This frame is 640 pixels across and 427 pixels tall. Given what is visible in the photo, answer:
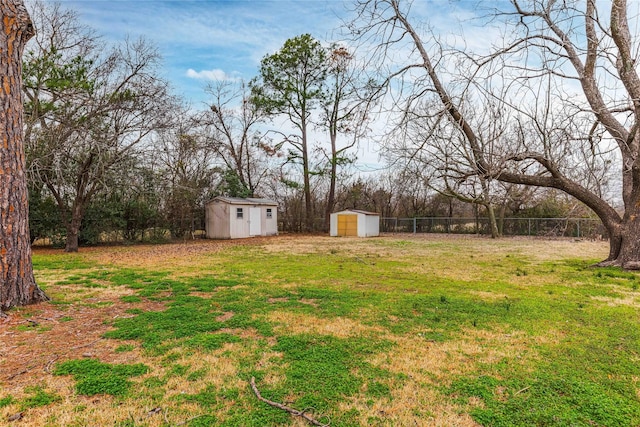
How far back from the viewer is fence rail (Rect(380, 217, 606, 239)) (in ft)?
57.8

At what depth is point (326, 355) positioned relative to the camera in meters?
2.80

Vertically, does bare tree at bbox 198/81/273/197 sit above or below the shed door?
above

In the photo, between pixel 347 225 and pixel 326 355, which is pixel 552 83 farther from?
pixel 347 225

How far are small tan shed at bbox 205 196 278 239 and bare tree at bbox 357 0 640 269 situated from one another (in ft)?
39.9

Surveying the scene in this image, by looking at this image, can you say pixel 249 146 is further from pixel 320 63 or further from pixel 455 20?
pixel 455 20

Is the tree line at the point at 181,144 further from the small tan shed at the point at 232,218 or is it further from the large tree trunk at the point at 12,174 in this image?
the large tree trunk at the point at 12,174

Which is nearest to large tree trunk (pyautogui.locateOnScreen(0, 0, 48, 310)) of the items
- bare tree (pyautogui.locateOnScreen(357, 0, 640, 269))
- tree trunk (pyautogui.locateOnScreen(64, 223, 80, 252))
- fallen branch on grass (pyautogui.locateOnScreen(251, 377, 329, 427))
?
fallen branch on grass (pyautogui.locateOnScreen(251, 377, 329, 427))

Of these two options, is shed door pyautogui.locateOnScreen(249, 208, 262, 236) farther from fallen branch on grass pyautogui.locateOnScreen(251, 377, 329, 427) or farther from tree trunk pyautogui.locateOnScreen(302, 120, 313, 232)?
fallen branch on grass pyautogui.locateOnScreen(251, 377, 329, 427)

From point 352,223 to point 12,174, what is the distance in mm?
15763

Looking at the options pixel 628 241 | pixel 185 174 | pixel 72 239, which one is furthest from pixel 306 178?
pixel 628 241

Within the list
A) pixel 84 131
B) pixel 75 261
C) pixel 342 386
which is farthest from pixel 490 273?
pixel 84 131

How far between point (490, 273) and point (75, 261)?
949 cm

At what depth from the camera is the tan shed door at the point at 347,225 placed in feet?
61.5

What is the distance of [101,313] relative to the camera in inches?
158
